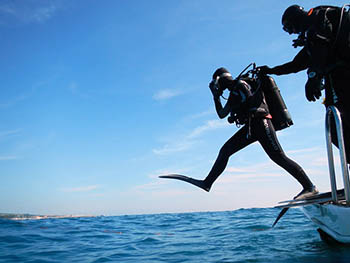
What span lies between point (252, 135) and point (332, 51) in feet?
5.19

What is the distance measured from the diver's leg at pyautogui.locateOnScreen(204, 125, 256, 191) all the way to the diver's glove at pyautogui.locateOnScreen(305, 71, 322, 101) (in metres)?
1.04

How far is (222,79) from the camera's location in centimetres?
438

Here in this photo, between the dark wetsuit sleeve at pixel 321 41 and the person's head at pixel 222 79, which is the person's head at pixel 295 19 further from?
the person's head at pixel 222 79

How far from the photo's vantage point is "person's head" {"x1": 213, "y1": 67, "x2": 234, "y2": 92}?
14.1 ft

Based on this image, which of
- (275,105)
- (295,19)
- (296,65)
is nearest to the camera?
(295,19)

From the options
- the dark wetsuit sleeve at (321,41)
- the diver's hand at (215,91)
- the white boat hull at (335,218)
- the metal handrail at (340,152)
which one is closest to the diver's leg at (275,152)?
the white boat hull at (335,218)

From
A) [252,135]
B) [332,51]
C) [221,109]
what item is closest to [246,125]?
[252,135]

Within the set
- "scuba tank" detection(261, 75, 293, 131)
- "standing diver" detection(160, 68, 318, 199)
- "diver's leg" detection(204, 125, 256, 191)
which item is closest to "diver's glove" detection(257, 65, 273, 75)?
"scuba tank" detection(261, 75, 293, 131)

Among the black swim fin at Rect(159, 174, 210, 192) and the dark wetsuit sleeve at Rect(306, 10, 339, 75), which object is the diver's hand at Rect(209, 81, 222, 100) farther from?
the dark wetsuit sleeve at Rect(306, 10, 339, 75)

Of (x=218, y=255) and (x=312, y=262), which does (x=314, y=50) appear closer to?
(x=312, y=262)

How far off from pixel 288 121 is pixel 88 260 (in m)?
3.75

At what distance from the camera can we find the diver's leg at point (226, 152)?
4.15m

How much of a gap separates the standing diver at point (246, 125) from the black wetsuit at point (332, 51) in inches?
35.5

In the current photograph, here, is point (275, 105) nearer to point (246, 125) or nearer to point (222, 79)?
point (246, 125)
